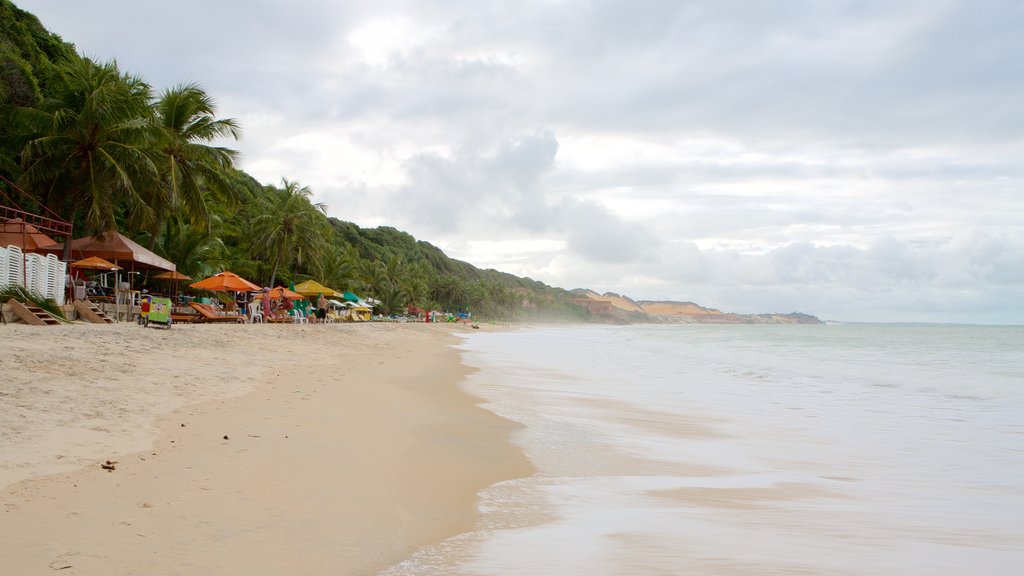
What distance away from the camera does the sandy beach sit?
10.9 feet

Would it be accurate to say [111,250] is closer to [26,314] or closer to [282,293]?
[26,314]

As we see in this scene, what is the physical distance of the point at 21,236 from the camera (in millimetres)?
17469

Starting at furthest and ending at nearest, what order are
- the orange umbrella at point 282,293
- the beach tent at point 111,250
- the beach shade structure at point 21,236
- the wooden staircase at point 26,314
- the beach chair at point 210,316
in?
the orange umbrella at point 282,293
the beach chair at point 210,316
the beach tent at point 111,250
the beach shade structure at point 21,236
the wooden staircase at point 26,314

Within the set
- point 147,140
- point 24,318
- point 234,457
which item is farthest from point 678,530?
point 147,140

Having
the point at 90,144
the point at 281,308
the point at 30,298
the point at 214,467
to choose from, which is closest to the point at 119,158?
the point at 90,144

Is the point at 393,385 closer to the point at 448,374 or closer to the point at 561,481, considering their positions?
the point at 448,374

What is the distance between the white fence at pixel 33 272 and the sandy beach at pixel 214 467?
4.99 m

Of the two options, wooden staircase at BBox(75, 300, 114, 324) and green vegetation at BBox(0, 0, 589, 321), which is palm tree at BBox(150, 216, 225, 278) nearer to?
green vegetation at BBox(0, 0, 589, 321)

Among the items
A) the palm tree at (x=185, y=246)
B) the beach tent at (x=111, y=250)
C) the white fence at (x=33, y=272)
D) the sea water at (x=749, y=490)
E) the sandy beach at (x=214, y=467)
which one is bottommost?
the sea water at (x=749, y=490)

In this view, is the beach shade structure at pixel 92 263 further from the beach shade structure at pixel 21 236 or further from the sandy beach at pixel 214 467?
the sandy beach at pixel 214 467

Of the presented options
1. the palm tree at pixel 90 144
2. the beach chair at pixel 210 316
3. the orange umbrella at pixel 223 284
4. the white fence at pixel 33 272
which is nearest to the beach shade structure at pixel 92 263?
the palm tree at pixel 90 144

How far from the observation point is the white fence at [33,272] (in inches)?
542

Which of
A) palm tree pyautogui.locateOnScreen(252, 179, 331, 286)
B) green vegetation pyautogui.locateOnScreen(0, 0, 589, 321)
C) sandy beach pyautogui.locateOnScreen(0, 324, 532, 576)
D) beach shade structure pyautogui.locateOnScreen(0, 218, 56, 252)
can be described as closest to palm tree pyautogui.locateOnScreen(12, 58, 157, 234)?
green vegetation pyautogui.locateOnScreen(0, 0, 589, 321)

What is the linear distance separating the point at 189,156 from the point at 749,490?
81.2 feet
